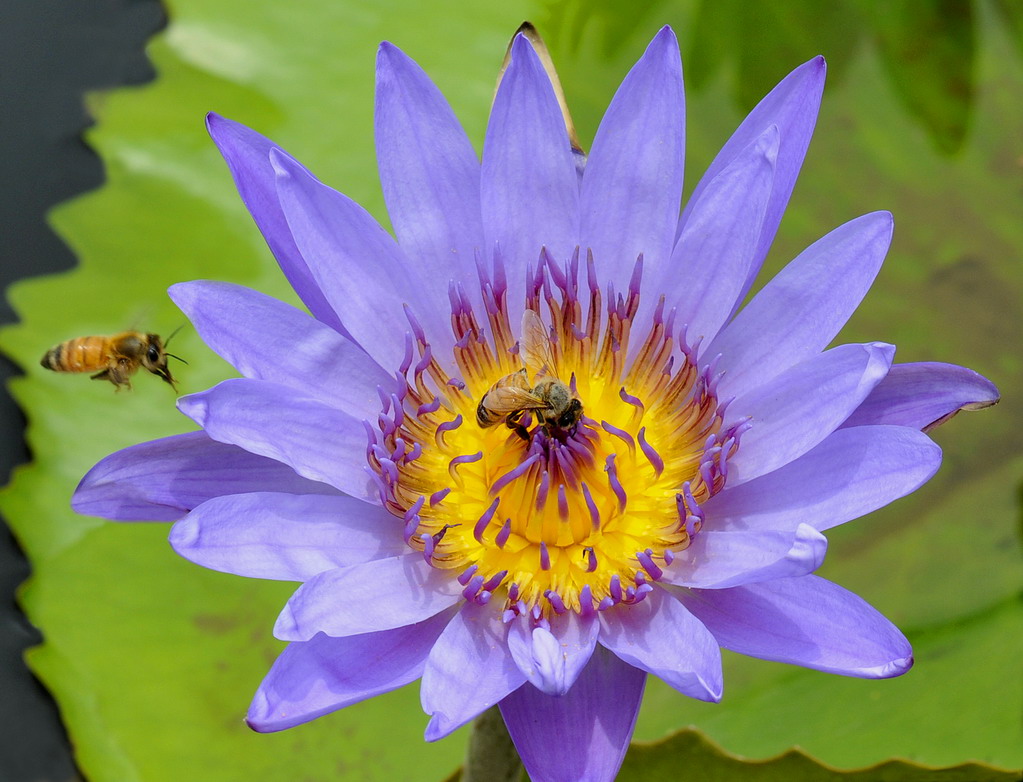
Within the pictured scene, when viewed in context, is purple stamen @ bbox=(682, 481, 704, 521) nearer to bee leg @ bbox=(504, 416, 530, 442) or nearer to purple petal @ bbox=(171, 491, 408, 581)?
bee leg @ bbox=(504, 416, 530, 442)

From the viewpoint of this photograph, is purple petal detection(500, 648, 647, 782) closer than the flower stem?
Yes

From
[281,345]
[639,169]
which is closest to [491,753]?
[281,345]

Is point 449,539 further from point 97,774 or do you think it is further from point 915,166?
point 915,166

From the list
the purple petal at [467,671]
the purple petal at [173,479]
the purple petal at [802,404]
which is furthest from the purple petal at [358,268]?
the purple petal at [802,404]

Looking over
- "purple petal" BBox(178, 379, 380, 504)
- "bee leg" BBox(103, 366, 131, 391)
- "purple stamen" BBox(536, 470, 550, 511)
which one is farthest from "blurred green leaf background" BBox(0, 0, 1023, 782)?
"purple petal" BBox(178, 379, 380, 504)

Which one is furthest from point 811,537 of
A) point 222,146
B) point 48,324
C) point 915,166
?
point 48,324

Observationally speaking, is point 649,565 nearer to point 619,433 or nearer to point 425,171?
point 619,433

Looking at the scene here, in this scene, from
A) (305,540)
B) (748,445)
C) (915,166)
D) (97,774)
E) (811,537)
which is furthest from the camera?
(915,166)
